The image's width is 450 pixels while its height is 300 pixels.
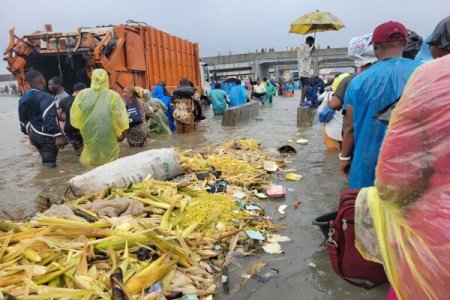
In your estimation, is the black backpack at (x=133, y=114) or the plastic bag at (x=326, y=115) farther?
the black backpack at (x=133, y=114)

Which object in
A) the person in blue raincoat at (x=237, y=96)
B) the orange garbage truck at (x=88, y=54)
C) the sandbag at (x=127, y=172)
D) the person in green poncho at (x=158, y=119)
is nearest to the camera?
the sandbag at (x=127, y=172)

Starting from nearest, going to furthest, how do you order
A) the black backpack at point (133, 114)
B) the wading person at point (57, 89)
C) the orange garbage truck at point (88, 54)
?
the black backpack at point (133, 114) < the wading person at point (57, 89) < the orange garbage truck at point (88, 54)

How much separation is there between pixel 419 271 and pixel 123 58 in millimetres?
11484

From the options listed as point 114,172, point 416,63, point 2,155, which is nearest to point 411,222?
point 416,63

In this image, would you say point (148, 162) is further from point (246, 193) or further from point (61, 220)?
point (61, 220)

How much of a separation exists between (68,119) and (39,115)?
1618 millimetres

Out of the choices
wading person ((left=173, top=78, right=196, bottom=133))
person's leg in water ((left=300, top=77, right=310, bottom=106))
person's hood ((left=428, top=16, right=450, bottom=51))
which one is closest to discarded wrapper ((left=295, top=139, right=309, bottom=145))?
wading person ((left=173, top=78, right=196, bottom=133))

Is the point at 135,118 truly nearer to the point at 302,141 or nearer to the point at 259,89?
the point at 302,141

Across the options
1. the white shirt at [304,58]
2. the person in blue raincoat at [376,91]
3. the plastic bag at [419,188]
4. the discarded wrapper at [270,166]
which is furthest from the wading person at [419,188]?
the white shirt at [304,58]

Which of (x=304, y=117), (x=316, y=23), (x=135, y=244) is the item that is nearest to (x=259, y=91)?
(x=316, y=23)

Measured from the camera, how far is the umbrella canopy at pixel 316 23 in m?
11.8

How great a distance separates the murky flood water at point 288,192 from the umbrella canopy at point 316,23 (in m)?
3.19

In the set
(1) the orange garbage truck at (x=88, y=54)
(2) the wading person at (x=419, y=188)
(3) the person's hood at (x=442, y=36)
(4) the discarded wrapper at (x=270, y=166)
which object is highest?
(1) the orange garbage truck at (x=88, y=54)

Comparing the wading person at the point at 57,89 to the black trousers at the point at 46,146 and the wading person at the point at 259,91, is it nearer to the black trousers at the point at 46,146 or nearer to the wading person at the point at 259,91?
the black trousers at the point at 46,146
